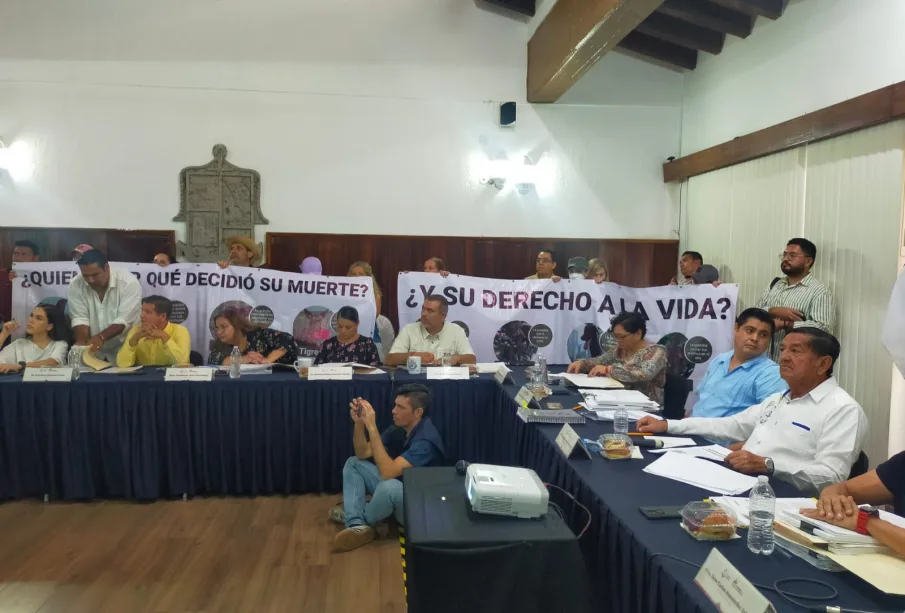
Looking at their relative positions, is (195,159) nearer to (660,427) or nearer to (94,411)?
(94,411)

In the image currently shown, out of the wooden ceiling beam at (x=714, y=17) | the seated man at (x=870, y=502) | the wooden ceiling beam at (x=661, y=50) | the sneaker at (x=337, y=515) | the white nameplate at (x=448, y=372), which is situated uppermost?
the wooden ceiling beam at (x=661, y=50)

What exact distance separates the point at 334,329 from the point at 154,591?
222cm

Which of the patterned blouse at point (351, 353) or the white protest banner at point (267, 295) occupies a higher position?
the white protest banner at point (267, 295)

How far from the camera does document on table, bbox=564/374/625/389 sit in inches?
122

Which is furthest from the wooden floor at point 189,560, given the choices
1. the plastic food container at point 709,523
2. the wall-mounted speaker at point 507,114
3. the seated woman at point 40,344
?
the wall-mounted speaker at point 507,114

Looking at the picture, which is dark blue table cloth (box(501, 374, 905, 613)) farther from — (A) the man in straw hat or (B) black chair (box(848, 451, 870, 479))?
(A) the man in straw hat

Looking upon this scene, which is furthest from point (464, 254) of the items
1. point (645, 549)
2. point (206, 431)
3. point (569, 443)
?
point (645, 549)

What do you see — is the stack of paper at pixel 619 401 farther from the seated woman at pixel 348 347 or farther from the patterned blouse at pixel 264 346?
the patterned blouse at pixel 264 346

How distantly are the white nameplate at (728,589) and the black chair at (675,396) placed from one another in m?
2.14

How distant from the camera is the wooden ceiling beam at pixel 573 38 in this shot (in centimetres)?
409

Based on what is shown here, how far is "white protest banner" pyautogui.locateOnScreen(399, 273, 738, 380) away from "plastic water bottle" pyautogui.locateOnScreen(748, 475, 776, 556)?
297 cm

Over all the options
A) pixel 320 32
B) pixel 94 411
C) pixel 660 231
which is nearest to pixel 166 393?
pixel 94 411

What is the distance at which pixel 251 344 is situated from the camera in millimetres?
3828

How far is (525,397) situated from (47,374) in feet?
8.30
